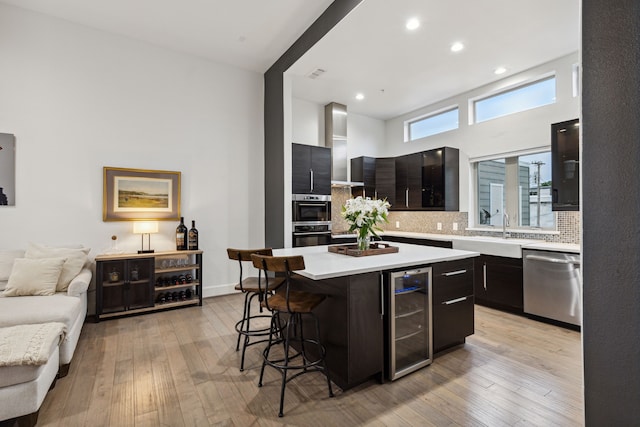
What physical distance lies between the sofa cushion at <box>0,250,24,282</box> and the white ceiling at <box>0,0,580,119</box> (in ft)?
9.16

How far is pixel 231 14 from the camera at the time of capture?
3631mm

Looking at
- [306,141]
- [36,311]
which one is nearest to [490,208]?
A: [306,141]

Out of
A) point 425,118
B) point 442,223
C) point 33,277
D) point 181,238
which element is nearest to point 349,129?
point 425,118

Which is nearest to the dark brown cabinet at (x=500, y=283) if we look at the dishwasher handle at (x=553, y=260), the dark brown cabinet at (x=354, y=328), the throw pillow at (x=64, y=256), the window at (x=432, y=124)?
the dishwasher handle at (x=553, y=260)

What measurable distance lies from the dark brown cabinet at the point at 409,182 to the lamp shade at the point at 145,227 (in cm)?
410

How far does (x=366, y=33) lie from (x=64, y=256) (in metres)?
4.03

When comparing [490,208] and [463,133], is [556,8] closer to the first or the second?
[463,133]

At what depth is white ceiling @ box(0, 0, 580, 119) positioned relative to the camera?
3.13m

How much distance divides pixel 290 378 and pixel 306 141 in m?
4.31

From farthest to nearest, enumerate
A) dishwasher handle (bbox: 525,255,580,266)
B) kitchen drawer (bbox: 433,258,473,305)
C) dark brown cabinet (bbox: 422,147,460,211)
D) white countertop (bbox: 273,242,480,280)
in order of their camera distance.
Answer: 1. dark brown cabinet (bbox: 422,147,460,211)
2. dishwasher handle (bbox: 525,255,580,266)
3. kitchen drawer (bbox: 433,258,473,305)
4. white countertop (bbox: 273,242,480,280)

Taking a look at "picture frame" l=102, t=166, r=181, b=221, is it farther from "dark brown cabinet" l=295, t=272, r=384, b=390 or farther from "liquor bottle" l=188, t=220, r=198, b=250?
"dark brown cabinet" l=295, t=272, r=384, b=390

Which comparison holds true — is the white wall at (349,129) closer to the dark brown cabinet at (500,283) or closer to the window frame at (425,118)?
the window frame at (425,118)

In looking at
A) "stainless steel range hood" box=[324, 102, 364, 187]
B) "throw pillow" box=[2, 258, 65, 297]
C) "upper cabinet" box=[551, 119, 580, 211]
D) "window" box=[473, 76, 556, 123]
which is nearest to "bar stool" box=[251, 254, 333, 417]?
"throw pillow" box=[2, 258, 65, 297]

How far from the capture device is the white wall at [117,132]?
11.7 feet
